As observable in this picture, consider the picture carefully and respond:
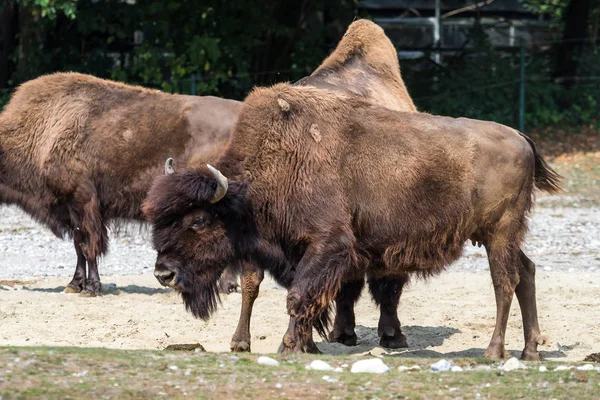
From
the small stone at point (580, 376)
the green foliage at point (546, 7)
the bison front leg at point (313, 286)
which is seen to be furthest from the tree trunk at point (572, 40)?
the small stone at point (580, 376)

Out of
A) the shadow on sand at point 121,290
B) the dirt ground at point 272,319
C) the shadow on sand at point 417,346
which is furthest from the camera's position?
the shadow on sand at point 121,290

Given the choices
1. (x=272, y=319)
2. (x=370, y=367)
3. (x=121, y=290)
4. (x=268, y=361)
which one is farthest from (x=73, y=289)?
(x=370, y=367)

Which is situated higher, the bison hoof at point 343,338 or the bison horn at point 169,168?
the bison horn at point 169,168

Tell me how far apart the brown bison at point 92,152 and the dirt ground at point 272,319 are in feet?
1.90

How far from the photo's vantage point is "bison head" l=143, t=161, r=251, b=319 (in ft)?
22.2

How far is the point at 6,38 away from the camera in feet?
65.1

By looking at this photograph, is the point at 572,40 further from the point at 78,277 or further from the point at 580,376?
the point at 580,376

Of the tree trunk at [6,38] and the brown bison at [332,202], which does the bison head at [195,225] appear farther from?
the tree trunk at [6,38]

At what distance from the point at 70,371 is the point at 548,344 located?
167 inches

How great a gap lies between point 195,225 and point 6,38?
46.5 ft

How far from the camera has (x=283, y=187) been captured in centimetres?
696

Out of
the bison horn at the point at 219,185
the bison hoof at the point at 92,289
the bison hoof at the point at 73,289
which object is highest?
the bison horn at the point at 219,185

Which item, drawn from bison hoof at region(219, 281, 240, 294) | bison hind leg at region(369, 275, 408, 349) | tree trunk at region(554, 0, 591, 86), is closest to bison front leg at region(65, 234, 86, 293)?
bison hoof at region(219, 281, 240, 294)

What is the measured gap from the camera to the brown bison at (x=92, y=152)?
Result: 1008 centimetres
